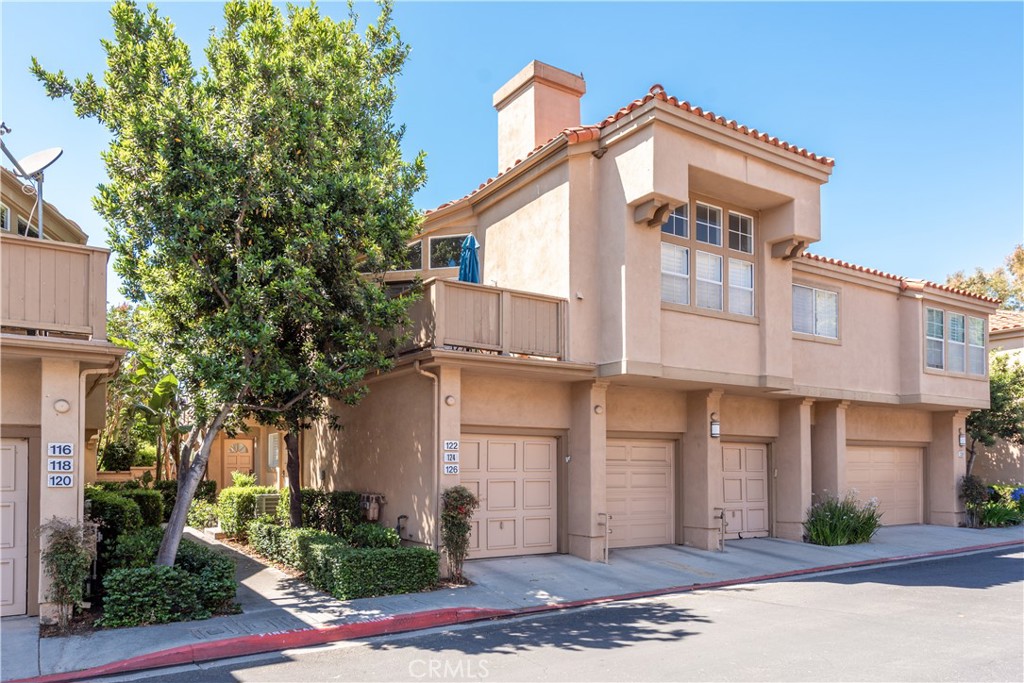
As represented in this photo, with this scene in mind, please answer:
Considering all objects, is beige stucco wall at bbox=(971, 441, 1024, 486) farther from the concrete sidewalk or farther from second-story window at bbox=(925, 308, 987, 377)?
the concrete sidewalk

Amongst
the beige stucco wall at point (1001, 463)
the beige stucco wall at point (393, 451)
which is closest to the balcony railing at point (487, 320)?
the beige stucco wall at point (393, 451)

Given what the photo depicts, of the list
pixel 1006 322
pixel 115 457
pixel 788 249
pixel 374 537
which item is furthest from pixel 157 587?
pixel 1006 322

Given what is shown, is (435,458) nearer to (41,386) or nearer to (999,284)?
(41,386)

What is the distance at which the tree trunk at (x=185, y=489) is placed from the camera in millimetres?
10945

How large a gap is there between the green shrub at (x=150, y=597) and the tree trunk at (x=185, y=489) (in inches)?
24.4

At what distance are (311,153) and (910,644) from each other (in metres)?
10.2

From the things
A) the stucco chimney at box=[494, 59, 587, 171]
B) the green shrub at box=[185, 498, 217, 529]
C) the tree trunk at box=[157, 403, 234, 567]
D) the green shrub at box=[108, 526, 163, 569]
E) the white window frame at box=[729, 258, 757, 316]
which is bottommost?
the green shrub at box=[185, 498, 217, 529]

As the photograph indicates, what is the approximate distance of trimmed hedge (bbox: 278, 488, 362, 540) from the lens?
14453mm

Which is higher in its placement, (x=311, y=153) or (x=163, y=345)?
(x=311, y=153)

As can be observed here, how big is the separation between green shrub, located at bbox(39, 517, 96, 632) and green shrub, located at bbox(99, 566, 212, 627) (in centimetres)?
33

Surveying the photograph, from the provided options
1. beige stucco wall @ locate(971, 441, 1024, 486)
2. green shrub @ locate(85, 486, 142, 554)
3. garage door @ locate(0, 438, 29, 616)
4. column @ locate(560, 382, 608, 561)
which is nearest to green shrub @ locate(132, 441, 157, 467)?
green shrub @ locate(85, 486, 142, 554)

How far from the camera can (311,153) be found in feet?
38.5

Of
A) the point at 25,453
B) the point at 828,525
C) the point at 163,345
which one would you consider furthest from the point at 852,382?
the point at 25,453

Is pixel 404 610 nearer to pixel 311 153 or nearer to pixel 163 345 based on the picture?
pixel 163 345
